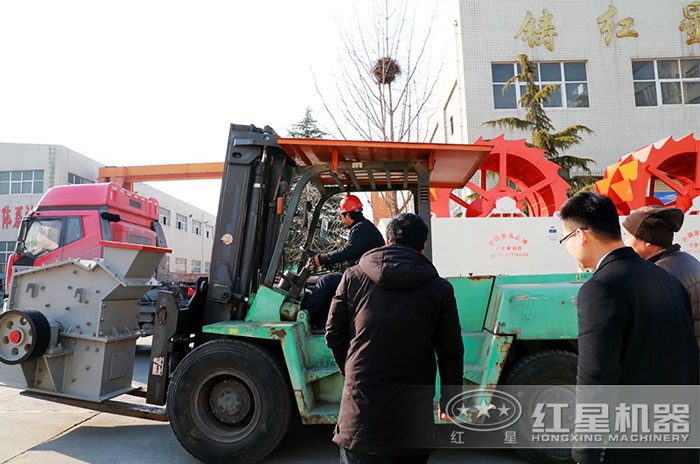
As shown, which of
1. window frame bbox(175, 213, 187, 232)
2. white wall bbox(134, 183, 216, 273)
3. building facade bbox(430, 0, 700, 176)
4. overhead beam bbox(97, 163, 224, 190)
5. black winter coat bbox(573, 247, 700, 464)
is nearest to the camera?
black winter coat bbox(573, 247, 700, 464)

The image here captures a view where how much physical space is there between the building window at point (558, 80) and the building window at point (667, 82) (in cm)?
172

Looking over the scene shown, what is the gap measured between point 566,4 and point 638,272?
16.8m

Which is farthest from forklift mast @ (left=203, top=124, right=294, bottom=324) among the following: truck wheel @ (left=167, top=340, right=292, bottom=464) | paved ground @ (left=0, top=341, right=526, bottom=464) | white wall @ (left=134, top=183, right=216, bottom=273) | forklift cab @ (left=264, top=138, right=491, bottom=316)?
white wall @ (left=134, top=183, right=216, bottom=273)

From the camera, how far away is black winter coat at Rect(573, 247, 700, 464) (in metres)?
1.54

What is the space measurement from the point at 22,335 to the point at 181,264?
38323 millimetres

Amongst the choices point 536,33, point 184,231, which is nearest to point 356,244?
point 536,33

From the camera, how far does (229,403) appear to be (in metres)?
3.85

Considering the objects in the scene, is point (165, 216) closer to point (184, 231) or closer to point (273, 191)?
point (184, 231)

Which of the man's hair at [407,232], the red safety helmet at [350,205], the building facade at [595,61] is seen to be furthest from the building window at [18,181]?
the man's hair at [407,232]

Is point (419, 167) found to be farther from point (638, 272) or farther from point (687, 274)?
point (638, 272)

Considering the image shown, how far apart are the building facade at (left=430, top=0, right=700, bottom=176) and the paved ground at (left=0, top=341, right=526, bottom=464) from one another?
39.8 ft

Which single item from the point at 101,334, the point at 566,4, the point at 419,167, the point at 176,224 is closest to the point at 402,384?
the point at 419,167

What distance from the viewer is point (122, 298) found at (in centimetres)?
457

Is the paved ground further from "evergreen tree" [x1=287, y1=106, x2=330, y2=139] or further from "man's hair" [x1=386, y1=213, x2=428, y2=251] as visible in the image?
"evergreen tree" [x1=287, y1=106, x2=330, y2=139]
